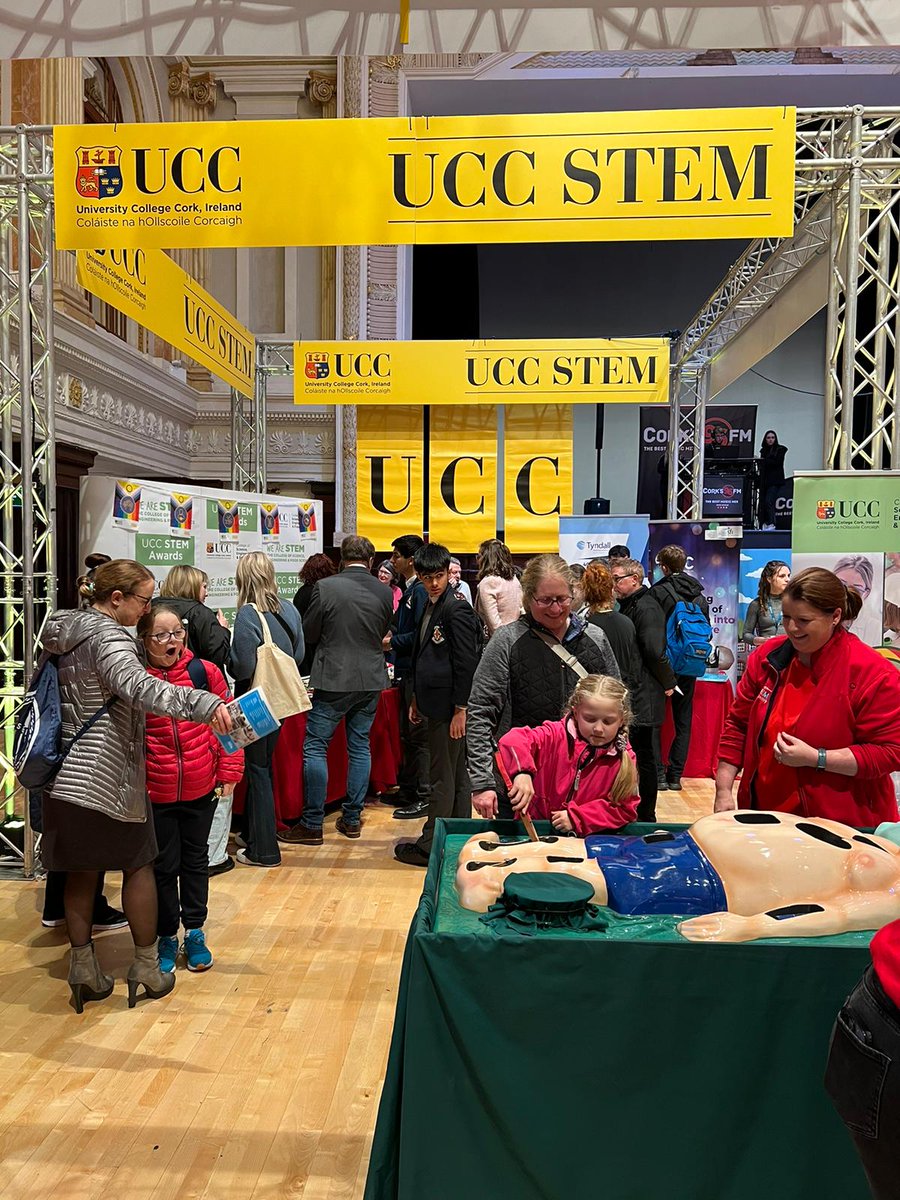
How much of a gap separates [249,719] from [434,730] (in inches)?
81.0

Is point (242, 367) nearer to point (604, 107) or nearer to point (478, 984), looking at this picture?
point (478, 984)

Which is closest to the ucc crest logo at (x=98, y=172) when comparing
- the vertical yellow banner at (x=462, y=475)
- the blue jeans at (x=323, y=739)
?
the blue jeans at (x=323, y=739)

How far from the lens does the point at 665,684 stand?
530 cm

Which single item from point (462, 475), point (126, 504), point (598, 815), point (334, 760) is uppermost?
point (462, 475)

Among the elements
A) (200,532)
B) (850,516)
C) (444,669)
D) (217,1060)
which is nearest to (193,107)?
(200,532)

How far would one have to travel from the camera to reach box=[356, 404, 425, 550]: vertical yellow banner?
798 centimetres

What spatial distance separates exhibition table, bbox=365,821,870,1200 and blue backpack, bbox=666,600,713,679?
4.09 m

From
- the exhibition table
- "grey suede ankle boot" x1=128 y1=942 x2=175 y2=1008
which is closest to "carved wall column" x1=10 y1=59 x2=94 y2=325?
"grey suede ankle boot" x1=128 y1=942 x2=175 y2=1008

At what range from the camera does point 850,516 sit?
3.70 m

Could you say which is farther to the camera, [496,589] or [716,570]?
[716,570]

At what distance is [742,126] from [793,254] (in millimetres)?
3302

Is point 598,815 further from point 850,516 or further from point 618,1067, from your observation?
point 850,516

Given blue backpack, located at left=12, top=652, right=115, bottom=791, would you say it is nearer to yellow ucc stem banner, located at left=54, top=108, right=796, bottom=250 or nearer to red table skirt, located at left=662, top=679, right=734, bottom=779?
yellow ucc stem banner, located at left=54, top=108, right=796, bottom=250

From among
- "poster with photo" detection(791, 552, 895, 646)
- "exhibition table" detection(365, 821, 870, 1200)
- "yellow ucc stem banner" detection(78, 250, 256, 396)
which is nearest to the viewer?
"exhibition table" detection(365, 821, 870, 1200)
